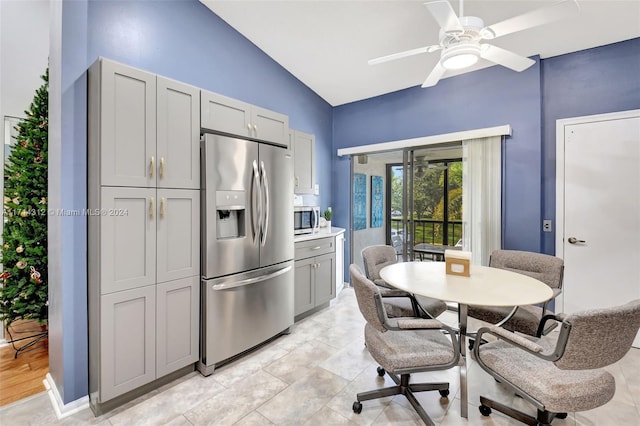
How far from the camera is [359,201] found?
483 cm

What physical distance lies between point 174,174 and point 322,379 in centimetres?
195

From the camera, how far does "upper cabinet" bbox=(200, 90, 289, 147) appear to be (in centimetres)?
238

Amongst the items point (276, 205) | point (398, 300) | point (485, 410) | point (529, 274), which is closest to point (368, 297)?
point (398, 300)

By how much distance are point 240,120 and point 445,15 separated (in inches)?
68.6

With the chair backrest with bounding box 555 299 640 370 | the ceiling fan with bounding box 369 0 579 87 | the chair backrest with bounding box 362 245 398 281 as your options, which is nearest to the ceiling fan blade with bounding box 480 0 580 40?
the ceiling fan with bounding box 369 0 579 87

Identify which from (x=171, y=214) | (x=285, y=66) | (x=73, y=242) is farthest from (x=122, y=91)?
(x=285, y=66)

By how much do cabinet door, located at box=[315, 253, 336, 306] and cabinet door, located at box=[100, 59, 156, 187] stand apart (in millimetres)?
2136

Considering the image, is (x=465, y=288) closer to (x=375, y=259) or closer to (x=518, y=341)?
(x=518, y=341)

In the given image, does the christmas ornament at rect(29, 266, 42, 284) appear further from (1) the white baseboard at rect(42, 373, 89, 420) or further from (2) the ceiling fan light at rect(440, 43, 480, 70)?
(2) the ceiling fan light at rect(440, 43, 480, 70)

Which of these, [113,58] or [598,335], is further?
[113,58]

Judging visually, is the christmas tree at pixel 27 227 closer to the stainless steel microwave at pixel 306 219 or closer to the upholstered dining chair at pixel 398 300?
the stainless steel microwave at pixel 306 219

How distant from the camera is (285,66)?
12.5 ft

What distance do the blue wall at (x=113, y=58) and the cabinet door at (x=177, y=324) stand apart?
1.51 feet

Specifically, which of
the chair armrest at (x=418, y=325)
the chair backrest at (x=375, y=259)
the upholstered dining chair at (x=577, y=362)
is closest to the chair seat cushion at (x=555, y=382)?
the upholstered dining chair at (x=577, y=362)
